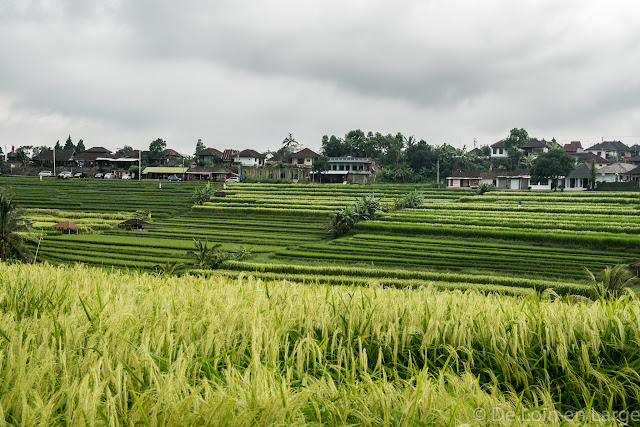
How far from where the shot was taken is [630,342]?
161 inches

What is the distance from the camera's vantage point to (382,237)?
39000 mm

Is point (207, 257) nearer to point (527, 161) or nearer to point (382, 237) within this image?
point (382, 237)

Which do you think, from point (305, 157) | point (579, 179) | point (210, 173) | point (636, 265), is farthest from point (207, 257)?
point (305, 157)

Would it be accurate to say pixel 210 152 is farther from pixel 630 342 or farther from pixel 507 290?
pixel 630 342

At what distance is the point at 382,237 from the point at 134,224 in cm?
2406

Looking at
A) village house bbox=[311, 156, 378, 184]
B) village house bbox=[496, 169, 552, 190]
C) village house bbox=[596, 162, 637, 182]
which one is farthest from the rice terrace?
village house bbox=[311, 156, 378, 184]

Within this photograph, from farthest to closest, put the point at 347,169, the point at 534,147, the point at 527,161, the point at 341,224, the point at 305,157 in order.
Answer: the point at 534,147 → the point at 305,157 → the point at 347,169 → the point at 527,161 → the point at 341,224

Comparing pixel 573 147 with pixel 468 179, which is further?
pixel 573 147

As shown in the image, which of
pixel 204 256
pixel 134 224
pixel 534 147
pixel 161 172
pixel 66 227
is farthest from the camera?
pixel 534 147

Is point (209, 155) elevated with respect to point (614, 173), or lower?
elevated

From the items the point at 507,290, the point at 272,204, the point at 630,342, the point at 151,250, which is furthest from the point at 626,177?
the point at 630,342

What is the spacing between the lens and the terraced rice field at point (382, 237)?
29.0 metres

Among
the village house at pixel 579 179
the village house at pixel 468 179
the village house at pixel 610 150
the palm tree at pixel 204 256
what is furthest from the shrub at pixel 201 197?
the village house at pixel 610 150

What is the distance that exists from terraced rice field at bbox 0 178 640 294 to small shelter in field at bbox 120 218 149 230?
117 centimetres
